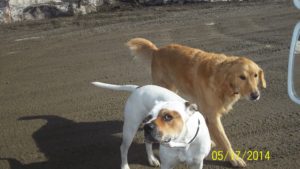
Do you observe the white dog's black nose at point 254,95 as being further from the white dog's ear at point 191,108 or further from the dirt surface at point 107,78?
the white dog's ear at point 191,108

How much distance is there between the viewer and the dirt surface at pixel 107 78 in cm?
605

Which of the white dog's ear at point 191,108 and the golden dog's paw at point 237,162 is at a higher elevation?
the white dog's ear at point 191,108

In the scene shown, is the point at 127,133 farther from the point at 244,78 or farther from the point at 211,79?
the point at 244,78

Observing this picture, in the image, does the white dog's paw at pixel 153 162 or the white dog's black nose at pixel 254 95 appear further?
the white dog's paw at pixel 153 162

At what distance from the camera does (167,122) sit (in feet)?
12.3

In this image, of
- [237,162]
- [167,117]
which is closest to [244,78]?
[237,162]

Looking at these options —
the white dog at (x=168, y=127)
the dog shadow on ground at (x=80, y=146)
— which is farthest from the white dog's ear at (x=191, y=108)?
the dog shadow on ground at (x=80, y=146)

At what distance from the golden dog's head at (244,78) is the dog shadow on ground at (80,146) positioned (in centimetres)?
153

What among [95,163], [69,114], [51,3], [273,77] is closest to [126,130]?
[95,163]

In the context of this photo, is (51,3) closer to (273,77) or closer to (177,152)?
(273,77)

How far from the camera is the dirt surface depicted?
6.05 metres

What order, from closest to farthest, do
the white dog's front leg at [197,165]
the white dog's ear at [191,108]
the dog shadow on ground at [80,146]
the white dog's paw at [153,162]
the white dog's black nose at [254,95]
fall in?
the white dog's ear at [191,108]
the white dog's front leg at [197,165]
the white dog's black nose at [254,95]
the white dog's paw at [153,162]
the dog shadow on ground at [80,146]

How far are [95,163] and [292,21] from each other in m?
8.92

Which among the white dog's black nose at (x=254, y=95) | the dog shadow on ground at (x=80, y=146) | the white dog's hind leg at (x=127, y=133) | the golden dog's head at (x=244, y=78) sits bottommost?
the dog shadow on ground at (x=80, y=146)
